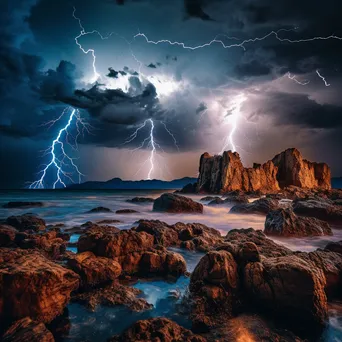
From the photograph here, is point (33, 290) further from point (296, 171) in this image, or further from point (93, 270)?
point (296, 171)

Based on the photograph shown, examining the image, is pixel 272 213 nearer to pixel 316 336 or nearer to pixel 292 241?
pixel 292 241

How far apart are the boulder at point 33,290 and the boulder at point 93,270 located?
1.94ft

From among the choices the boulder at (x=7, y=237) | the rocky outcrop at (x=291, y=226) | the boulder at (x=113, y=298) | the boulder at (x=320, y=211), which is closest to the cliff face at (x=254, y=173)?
the boulder at (x=320, y=211)

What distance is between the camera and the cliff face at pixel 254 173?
5866cm

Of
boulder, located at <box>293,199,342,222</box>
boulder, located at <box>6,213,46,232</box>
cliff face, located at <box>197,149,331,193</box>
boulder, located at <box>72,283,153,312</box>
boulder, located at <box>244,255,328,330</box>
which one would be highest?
cliff face, located at <box>197,149,331,193</box>

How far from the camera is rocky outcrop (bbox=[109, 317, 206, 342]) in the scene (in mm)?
2916

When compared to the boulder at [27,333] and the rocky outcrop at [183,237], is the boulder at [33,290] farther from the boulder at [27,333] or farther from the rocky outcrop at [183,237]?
the rocky outcrop at [183,237]

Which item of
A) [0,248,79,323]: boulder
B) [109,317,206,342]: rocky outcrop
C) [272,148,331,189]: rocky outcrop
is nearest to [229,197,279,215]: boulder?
[109,317,206,342]: rocky outcrop

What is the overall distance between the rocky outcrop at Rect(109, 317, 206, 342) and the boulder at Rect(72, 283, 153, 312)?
1080 mm

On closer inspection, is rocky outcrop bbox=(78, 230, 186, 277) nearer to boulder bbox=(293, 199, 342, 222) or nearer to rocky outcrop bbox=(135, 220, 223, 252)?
rocky outcrop bbox=(135, 220, 223, 252)

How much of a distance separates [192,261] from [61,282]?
A: 3805mm

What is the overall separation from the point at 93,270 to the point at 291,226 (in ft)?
28.3

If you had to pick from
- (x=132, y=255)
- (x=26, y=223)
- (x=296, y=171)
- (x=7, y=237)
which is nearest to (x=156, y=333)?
(x=132, y=255)

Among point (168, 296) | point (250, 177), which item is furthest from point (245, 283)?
point (250, 177)
